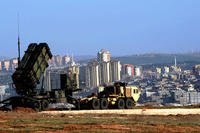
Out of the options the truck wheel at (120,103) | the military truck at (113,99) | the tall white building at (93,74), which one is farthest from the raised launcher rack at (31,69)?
the tall white building at (93,74)

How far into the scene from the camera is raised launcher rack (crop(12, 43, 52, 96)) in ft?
175

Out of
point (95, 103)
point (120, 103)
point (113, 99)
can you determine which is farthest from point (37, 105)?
point (120, 103)

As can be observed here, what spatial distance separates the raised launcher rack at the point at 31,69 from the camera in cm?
5322

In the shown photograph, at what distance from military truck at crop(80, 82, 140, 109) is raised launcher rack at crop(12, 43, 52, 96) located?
521 centimetres

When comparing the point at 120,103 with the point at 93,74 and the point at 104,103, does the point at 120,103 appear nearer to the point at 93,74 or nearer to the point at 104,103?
the point at 104,103

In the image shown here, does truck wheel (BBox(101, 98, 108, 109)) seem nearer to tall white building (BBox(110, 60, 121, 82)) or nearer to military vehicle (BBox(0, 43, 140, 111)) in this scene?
military vehicle (BBox(0, 43, 140, 111))

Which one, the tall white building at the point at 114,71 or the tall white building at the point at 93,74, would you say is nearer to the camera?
the tall white building at the point at 93,74

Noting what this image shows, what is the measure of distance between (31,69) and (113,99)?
352 inches

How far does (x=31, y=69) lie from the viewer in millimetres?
53094

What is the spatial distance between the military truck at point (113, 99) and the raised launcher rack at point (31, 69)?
17.1 feet

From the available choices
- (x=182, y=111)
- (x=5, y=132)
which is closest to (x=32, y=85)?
(x=182, y=111)

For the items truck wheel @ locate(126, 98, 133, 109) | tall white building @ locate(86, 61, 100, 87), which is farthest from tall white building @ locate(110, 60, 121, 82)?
truck wheel @ locate(126, 98, 133, 109)

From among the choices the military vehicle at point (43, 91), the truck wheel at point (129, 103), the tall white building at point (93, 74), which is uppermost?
the tall white building at point (93, 74)

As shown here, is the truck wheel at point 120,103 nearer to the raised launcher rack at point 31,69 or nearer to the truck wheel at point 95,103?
the truck wheel at point 95,103
